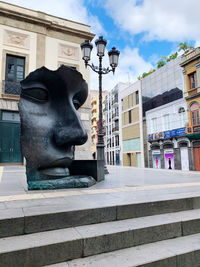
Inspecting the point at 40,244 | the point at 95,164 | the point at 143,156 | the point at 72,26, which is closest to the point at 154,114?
the point at 143,156

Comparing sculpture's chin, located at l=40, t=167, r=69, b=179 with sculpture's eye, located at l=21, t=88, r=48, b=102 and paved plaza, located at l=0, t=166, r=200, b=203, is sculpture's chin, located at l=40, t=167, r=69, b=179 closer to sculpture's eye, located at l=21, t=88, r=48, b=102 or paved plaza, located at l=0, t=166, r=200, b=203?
paved plaza, located at l=0, t=166, r=200, b=203

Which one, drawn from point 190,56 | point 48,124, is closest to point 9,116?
point 48,124

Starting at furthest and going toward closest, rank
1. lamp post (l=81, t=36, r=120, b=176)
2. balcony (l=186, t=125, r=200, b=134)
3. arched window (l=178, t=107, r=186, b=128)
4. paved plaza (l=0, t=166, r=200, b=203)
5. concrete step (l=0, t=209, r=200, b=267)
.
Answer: arched window (l=178, t=107, r=186, b=128), balcony (l=186, t=125, r=200, b=134), lamp post (l=81, t=36, r=120, b=176), paved plaza (l=0, t=166, r=200, b=203), concrete step (l=0, t=209, r=200, b=267)

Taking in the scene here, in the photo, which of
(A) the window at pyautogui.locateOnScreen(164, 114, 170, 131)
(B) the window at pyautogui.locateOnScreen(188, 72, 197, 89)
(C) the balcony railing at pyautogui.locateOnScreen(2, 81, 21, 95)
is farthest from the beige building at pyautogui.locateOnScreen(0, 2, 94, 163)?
(A) the window at pyautogui.locateOnScreen(164, 114, 170, 131)

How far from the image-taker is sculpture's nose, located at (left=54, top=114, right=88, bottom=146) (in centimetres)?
467

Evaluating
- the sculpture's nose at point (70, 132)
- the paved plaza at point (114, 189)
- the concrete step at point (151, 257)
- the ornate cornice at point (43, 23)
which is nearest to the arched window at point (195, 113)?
the ornate cornice at point (43, 23)

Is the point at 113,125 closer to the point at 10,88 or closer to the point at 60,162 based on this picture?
the point at 10,88

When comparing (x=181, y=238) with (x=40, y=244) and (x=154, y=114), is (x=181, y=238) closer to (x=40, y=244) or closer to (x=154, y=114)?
(x=40, y=244)

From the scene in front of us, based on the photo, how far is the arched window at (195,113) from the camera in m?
20.8

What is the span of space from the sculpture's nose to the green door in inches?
440

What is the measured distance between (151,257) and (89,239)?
0.68 metres

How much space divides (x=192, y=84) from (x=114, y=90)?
22001 mm

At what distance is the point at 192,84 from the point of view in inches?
872

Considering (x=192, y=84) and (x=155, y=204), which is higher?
(x=192, y=84)
